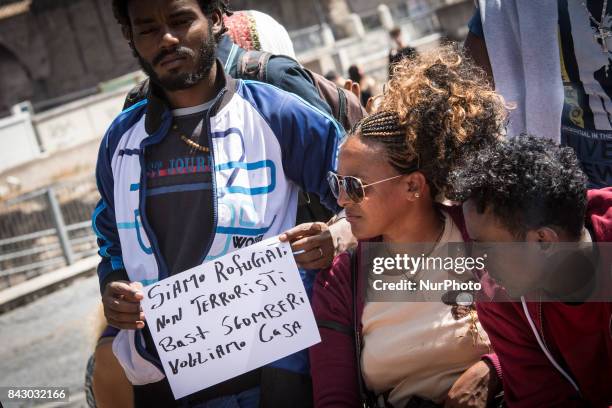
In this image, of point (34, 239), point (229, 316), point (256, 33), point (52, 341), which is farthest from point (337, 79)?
point (229, 316)

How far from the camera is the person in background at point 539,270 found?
6.37ft

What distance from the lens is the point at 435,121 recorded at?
235 cm

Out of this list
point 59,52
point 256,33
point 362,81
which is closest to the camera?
point 256,33

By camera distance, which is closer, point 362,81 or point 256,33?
point 256,33

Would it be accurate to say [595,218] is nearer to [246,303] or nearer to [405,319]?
[405,319]

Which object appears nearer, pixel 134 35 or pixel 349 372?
pixel 349 372

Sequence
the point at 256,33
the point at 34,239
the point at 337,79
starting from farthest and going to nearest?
the point at 34,239, the point at 337,79, the point at 256,33

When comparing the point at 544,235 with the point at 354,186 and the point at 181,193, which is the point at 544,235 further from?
the point at 181,193

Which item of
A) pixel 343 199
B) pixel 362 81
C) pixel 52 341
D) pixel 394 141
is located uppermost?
pixel 394 141

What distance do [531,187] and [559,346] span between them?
0.45m

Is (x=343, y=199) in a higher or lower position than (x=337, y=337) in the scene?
higher

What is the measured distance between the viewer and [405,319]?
232 centimetres

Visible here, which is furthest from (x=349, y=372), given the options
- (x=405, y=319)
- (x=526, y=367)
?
(x=526, y=367)

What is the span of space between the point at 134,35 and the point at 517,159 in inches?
54.0
